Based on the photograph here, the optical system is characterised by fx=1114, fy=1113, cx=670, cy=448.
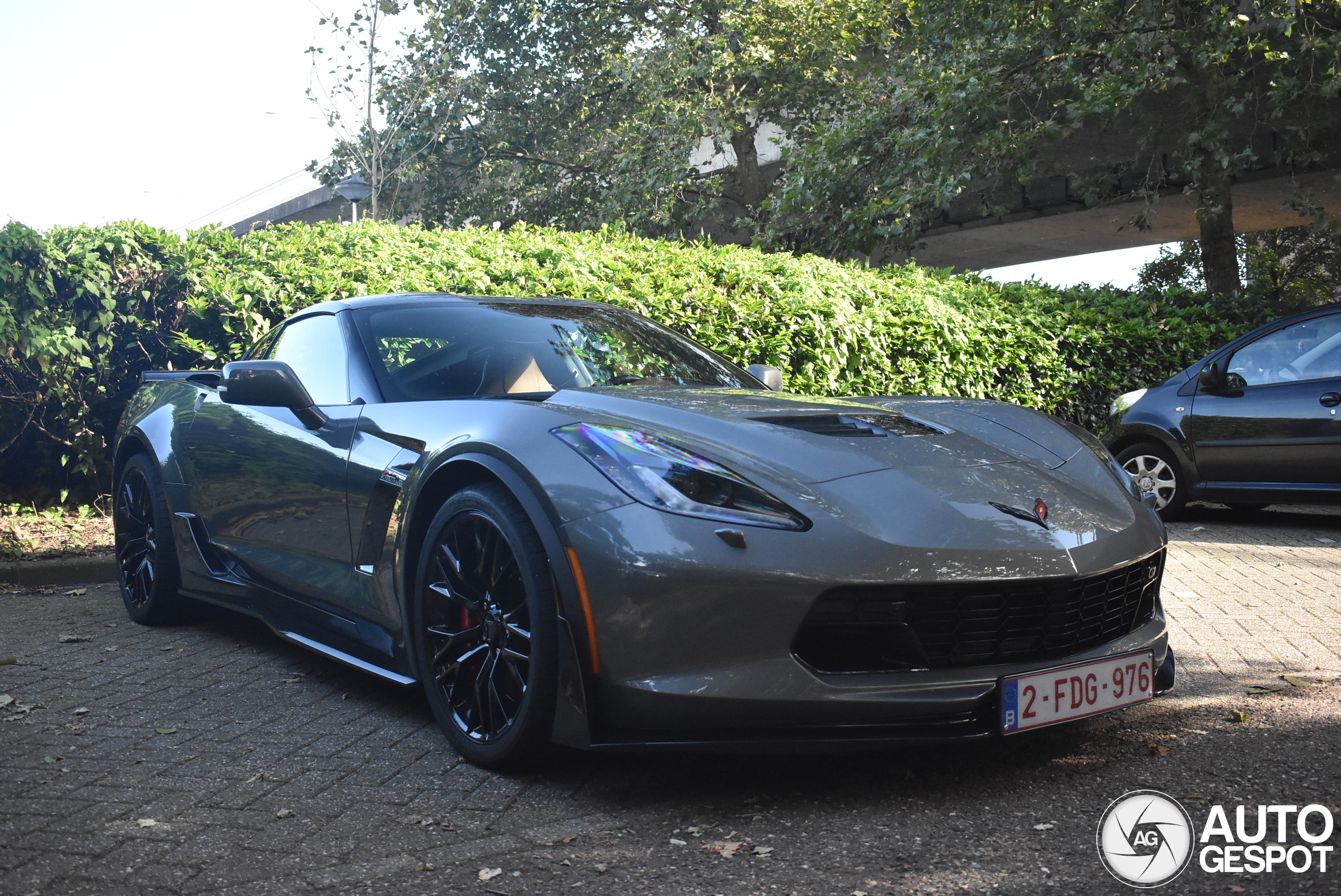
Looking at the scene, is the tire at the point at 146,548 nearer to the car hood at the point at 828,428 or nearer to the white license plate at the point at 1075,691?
the car hood at the point at 828,428

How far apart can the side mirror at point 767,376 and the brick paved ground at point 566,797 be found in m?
Answer: 1.81

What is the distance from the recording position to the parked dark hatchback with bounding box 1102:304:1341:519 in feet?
23.9

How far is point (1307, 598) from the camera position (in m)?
5.18

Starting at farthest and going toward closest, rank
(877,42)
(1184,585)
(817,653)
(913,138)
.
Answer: (877,42) → (913,138) → (1184,585) → (817,653)

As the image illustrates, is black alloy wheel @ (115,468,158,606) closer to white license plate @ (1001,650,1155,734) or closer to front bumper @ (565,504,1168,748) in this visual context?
front bumper @ (565,504,1168,748)

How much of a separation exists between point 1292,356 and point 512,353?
6.08 metres

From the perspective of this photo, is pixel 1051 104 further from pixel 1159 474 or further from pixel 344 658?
pixel 344 658

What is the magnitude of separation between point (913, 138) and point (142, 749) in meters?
11.5

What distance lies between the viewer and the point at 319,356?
13.8 ft

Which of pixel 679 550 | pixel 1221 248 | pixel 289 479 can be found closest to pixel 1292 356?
pixel 679 550

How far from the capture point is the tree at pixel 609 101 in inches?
770

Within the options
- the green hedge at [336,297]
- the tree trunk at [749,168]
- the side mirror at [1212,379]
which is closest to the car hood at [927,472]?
the green hedge at [336,297]

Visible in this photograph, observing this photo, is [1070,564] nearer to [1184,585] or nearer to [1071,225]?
[1184,585]

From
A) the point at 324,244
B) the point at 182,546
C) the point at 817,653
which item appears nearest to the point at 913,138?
the point at 324,244
